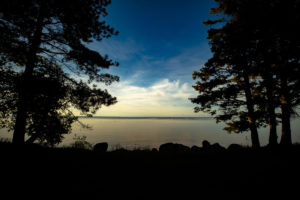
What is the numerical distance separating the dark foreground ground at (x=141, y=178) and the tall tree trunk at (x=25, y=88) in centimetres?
190

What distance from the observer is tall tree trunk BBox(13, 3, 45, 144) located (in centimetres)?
580

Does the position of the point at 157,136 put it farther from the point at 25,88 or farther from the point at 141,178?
the point at 141,178

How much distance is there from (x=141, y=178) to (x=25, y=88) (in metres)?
6.98

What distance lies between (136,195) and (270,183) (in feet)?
11.5

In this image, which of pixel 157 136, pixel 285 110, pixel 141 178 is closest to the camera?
pixel 141 178

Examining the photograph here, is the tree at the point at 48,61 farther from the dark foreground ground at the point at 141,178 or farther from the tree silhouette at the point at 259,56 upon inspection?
the tree silhouette at the point at 259,56

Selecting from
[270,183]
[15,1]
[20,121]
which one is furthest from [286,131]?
[15,1]

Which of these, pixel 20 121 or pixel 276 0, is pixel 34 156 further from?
pixel 276 0

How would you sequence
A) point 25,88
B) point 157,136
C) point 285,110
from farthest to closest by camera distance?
point 157,136
point 285,110
point 25,88

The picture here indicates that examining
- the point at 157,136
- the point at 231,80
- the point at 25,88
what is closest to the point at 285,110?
the point at 231,80

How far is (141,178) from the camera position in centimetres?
339

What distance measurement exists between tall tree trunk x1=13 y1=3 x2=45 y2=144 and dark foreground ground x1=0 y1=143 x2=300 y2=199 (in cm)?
190

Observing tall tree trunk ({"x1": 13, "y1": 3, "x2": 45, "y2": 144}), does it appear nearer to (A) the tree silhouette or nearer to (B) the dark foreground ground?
(B) the dark foreground ground

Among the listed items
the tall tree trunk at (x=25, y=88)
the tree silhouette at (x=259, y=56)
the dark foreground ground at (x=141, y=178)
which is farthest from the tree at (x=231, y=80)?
the tall tree trunk at (x=25, y=88)
